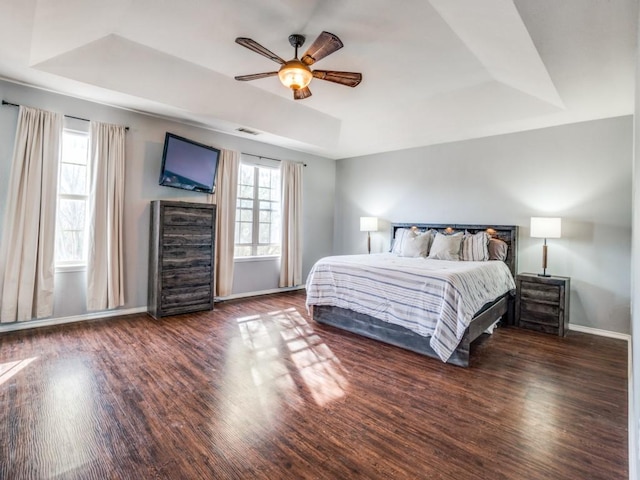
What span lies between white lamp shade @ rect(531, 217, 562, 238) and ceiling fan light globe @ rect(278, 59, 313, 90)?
3.33 meters

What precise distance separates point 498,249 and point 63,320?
5743mm

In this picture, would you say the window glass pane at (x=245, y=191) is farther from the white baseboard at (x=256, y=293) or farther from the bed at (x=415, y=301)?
the bed at (x=415, y=301)

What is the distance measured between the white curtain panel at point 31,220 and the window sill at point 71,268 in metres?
0.10

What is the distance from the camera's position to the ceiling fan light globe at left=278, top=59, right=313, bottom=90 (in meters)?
2.73

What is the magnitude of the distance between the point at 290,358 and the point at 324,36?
9.01 feet

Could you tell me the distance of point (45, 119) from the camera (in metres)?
3.59

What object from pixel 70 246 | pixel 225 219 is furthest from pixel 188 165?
pixel 70 246

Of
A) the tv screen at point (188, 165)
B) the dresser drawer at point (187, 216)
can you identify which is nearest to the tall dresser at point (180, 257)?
→ the dresser drawer at point (187, 216)

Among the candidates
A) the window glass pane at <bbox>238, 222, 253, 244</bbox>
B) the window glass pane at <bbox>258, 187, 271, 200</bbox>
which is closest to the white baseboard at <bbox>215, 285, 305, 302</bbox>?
the window glass pane at <bbox>238, 222, 253, 244</bbox>

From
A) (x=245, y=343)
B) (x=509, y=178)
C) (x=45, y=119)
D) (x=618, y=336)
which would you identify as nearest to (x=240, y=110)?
(x=45, y=119)

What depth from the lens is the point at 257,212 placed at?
570cm

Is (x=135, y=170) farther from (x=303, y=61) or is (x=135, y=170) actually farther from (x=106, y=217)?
(x=303, y=61)

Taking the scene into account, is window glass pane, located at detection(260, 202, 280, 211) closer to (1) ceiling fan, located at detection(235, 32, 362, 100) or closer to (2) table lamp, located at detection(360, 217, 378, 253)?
(2) table lamp, located at detection(360, 217, 378, 253)

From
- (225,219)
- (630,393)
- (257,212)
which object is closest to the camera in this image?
(630,393)
